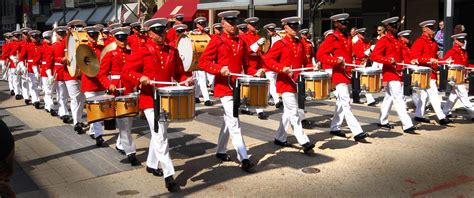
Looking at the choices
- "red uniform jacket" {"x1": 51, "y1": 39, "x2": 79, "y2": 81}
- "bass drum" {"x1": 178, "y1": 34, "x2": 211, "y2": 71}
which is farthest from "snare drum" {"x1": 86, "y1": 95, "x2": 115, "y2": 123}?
"red uniform jacket" {"x1": 51, "y1": 39, "x2": 79, "y2": 81}

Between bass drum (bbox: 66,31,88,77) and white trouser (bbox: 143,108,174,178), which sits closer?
white trouser (bbox: 143,108,174,178)

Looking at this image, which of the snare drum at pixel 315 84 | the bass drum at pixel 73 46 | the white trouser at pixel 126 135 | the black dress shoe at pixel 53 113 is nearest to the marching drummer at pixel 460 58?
the snare drum at pixel 315 84

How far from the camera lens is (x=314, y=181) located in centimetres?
620

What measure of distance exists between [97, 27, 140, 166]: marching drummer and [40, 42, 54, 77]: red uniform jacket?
3.56 m

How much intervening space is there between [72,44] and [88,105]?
8.98 ft

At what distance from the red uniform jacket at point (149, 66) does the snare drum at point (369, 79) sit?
146 inches

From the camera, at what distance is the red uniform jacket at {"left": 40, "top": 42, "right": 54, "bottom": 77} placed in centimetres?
1079

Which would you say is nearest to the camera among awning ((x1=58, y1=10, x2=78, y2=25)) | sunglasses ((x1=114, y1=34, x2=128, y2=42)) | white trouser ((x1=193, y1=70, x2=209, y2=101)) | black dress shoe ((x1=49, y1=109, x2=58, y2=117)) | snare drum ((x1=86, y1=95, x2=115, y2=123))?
snare drum ((x1=86, y1=95, x2=115, y2=123))

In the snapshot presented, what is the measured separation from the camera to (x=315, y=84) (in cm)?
736

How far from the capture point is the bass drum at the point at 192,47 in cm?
884

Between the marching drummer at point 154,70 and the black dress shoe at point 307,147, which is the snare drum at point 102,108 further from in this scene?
the black dress shoe at point 307,147

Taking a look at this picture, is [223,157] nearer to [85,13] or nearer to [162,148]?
[162,148]

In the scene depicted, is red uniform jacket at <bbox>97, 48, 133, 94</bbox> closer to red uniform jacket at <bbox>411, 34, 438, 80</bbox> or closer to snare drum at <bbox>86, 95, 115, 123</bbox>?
snare drum at <bbox>86, 95, 115, 123</bbox>

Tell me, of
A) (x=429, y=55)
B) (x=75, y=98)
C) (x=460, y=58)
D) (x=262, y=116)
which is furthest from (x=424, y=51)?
(x=75, y=98)
